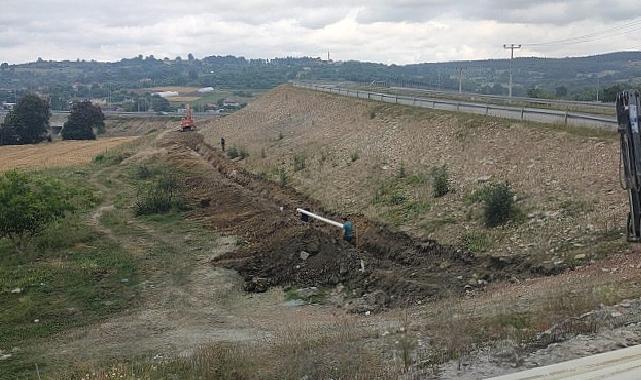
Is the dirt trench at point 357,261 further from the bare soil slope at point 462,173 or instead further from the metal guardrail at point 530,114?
the metal guardrail at point 530,114

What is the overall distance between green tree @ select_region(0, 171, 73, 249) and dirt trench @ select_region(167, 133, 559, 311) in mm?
6338

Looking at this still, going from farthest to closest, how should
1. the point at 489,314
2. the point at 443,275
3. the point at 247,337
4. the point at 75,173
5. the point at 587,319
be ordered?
the point at 75,173, the point at 443,275, the point at 247,337, the point at 489,314, the point at 587,319

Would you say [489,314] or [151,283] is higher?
[489,314]

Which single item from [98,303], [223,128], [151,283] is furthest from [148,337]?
[223,128]

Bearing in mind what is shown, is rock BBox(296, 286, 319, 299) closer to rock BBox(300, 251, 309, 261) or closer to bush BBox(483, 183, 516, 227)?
rock BBox(300, 251, 309, 261)

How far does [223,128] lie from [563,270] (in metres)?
54.8

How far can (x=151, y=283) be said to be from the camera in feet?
61.1

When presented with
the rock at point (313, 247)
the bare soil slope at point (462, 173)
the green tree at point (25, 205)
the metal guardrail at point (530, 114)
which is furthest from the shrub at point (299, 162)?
the rock at point (313, 247)

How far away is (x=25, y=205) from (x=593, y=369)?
65.6 feet

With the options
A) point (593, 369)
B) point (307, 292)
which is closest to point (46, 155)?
point (307, 292)

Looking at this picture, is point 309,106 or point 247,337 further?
point 309,106

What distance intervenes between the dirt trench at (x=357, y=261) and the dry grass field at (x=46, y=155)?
39189 millimetres

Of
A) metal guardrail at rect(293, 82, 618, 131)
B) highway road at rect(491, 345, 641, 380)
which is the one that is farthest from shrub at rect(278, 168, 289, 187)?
highway road at rect(491, 345, 641, 380)

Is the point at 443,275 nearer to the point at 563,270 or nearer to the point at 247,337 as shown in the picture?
the point at 563,270
